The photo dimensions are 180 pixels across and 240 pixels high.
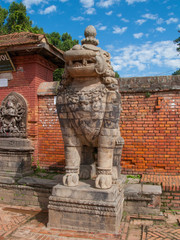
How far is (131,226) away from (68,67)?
263 cm

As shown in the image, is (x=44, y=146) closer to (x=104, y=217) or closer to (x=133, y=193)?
(x=133, y=193)

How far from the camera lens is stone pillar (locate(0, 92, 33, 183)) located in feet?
17.1

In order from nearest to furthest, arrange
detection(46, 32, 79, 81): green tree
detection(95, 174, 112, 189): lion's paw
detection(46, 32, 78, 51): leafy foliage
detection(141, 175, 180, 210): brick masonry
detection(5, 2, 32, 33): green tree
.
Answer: detection(95, 174, 112, 189): lion's paw < detection(141, 175, 180, 210): brick masonry < detection(5, 2, 32, 33): green tree < detection(46, 32, 79, 81): green tree < detection(46, 32, 78, 51): leafy foliage

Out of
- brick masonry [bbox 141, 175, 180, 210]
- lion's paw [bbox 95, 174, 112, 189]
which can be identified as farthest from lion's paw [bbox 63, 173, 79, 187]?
brick masonry [bbox 141, 175, 180, 210]

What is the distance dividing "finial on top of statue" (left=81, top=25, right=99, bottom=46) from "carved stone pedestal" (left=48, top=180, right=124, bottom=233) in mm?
2190

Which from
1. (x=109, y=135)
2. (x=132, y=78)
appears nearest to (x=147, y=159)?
(x=132, y=78)

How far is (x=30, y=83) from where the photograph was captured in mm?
5871

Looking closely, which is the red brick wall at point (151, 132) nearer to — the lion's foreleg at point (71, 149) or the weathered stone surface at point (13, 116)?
the lion's foreleg at point (71, 149)

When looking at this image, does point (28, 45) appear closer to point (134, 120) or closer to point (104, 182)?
point (134, 120)

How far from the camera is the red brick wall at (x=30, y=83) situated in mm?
5844

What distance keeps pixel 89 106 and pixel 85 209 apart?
146 centimetres

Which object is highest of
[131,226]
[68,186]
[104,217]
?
[68,186]

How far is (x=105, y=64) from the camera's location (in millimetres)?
3229

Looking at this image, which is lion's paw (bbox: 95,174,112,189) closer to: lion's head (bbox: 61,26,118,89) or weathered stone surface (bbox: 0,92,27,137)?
lion's head (bbox: 61,26,118,89)
